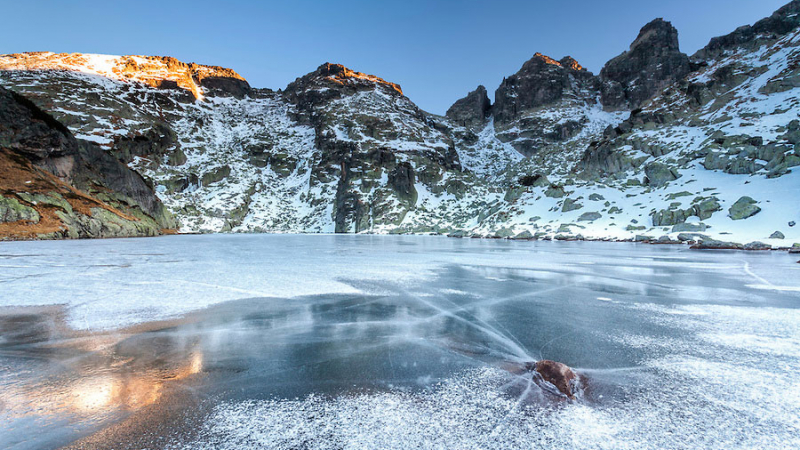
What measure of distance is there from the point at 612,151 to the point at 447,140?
159 ft

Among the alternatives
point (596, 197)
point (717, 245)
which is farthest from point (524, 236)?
point (717, 245)

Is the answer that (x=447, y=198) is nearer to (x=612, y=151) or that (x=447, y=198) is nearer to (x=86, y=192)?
(x=612, y=151)

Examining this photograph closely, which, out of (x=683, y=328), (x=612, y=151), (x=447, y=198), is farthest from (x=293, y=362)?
(x=447, y=198)

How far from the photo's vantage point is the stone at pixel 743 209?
21859mm

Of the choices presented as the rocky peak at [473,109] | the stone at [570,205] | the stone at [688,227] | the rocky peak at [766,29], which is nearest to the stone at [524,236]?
the stone at [570,205]

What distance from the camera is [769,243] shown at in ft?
59.0

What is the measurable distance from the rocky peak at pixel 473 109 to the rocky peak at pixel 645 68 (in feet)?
122

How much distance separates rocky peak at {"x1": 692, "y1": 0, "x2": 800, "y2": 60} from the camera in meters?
58.7

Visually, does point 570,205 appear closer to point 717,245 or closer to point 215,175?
point 717,245

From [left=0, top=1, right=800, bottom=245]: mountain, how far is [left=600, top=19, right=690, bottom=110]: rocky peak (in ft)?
1.43

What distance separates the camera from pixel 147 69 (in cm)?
10125

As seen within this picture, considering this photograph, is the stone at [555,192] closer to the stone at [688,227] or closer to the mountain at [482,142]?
the mountain at [482,142]

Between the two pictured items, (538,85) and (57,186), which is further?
(538,85)

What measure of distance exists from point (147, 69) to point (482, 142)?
112 m
